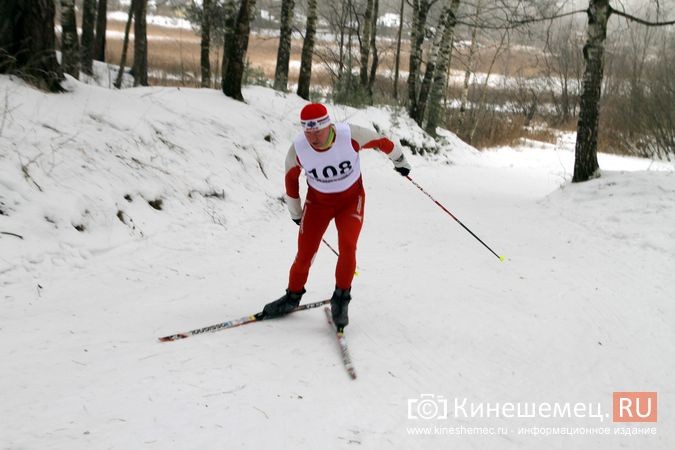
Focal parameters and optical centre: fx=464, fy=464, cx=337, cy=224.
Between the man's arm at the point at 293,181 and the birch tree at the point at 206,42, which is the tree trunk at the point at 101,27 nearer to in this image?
the birch tree at the point at 206,42

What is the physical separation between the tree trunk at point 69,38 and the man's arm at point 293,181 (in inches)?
245

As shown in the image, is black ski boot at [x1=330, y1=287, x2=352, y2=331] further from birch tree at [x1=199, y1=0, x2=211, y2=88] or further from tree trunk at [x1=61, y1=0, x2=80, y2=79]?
birch tree at [x1=199, y1=0, x2=211, y2=88]

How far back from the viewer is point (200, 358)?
3.04m

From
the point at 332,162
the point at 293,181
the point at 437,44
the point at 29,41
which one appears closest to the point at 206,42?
the point at 437,44

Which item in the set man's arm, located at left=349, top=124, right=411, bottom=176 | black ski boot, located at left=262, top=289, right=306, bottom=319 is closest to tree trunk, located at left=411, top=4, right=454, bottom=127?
man's arm, located at left=349, top=124, right=411, bottom=176

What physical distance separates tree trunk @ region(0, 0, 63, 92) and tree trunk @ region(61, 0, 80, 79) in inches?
103

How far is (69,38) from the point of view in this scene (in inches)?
337

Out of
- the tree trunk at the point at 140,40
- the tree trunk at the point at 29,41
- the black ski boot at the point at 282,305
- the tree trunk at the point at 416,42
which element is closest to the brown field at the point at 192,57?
the tree trunk at the point at 140,40

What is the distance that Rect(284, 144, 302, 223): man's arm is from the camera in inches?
156

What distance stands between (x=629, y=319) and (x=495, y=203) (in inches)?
197

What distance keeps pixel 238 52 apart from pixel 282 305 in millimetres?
6610

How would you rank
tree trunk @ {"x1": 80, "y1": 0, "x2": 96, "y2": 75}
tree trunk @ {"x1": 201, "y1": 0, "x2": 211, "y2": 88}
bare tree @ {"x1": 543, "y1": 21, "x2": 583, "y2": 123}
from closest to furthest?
tree trunk @ {"x1": 80, "y1": 0, "x2": 96, "y2": 75} < tree trunk @ {"x1": 201, "y1": 0, "x2": 211, "y2": 88} < bare tree @ {"x1": 543, "y1": 21, "x2": 583, "y2": 123}

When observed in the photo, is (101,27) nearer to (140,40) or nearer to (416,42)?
(140,40)

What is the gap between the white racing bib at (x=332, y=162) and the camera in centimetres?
375
